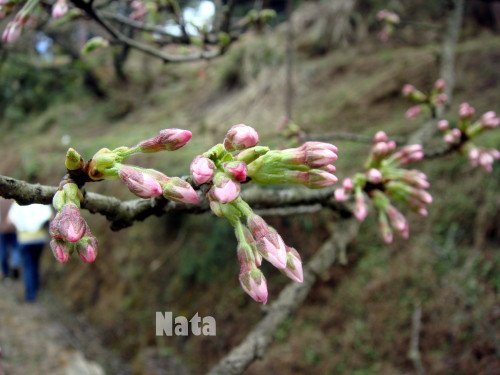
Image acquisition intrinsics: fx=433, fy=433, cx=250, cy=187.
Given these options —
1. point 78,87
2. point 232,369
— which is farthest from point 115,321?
point 78,87

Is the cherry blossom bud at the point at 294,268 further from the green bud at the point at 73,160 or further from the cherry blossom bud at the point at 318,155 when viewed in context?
the green bud at the point at 73,160

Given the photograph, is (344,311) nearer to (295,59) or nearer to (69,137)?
(295,59)

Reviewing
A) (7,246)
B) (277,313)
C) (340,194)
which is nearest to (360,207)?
(340,194)

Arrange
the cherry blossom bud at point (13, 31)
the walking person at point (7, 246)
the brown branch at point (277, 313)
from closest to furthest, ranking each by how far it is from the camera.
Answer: the brown branch at point (277, 313) → the cherry blossom bud at point (13, 31) → the walking person at point (7, 246)

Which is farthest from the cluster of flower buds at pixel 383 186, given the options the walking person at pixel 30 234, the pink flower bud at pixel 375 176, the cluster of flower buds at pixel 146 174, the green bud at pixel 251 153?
the walking person at pixel 30 234

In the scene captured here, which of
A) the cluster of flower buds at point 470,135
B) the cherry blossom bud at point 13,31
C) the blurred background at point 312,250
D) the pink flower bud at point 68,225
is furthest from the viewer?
the blurred background at point 312,250

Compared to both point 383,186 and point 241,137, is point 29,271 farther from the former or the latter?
point 241,137

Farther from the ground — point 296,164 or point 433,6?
point 296,164
